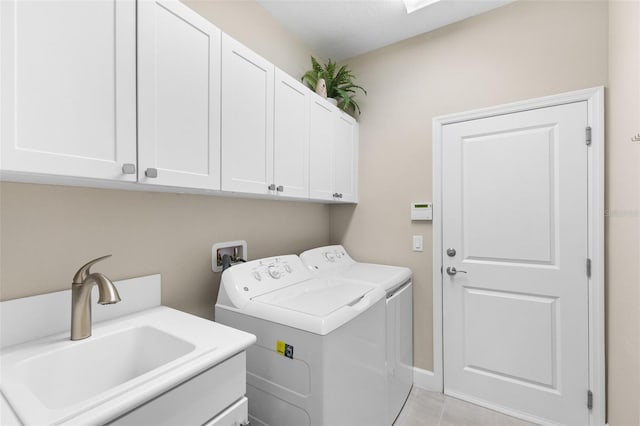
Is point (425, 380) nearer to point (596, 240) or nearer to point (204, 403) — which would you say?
point (596, 240)

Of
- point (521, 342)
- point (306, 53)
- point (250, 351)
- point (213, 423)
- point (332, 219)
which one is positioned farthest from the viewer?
point (332, 219)

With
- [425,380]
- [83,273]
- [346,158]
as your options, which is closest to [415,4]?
[346,158]

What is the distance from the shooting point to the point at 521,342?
195 cm

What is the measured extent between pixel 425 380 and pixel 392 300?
92 cm

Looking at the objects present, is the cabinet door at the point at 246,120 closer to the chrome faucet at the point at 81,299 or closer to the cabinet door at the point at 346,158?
the chrome faucet at the point at 81,299

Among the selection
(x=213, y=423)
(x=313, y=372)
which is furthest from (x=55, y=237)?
(x=313, y=372)

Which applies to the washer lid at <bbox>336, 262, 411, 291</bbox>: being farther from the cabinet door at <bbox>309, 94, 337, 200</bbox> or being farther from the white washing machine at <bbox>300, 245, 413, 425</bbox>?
the cabinet door at <bbox>309, 94, 337, 200</bbox>

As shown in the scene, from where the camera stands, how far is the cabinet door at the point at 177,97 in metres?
1.03

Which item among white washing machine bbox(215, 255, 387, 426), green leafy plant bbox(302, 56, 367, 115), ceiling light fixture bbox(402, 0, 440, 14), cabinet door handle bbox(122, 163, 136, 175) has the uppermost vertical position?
ceiling light fixture bbox(402, 0, 440, 14)

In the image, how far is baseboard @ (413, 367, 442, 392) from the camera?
221 centimetres

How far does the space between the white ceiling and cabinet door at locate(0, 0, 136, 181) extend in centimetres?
140

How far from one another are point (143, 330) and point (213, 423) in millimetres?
483

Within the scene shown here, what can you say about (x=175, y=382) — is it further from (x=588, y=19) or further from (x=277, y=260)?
(x=588, y=19)

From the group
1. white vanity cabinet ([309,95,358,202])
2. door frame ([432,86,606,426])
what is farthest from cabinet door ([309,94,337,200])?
door frame ([432,86,606,426])
